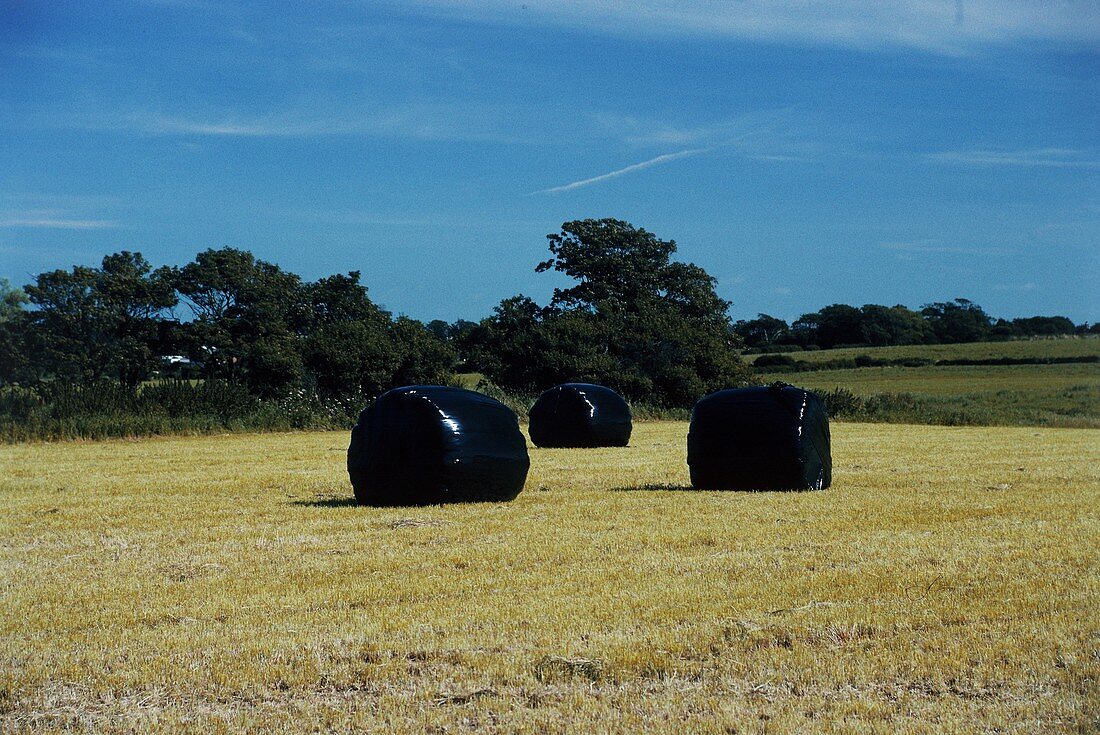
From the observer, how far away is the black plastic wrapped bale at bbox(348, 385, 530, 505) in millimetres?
14484

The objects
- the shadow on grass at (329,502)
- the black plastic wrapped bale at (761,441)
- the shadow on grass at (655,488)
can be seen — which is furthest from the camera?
the shadow on grass at (655,488)

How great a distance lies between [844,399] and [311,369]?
20.6 m

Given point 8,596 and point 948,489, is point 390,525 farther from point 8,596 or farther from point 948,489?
point 948,489

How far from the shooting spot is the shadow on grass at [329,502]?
1480 cm

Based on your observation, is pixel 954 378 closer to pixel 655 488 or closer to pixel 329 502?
pixel 655 488

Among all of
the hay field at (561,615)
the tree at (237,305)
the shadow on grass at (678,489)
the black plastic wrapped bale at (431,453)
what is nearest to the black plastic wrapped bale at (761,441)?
the shadow on grass at (678,489)

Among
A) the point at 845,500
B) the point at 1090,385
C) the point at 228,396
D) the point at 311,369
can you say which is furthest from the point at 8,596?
the point at 1090,385

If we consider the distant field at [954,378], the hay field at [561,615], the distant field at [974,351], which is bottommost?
the hay field at [561,615]

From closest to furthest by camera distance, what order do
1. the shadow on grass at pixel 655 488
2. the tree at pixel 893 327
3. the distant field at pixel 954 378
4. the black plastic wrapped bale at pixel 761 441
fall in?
1. the black plastic wrapped bale at pixel 761 441
2. the shadow on grass at pixel 655 488
3. the distant field at pixel 954 378
4. the tree at pixel 893 327

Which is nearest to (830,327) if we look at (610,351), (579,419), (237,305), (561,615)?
(610,351)

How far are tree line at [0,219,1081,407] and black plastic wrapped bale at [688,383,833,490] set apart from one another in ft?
93.8

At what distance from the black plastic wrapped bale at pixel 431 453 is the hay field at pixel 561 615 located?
47cm

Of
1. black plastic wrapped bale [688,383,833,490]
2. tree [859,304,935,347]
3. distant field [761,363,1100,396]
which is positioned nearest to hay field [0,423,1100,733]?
black plastic wrapped bale [688,383,833,490]

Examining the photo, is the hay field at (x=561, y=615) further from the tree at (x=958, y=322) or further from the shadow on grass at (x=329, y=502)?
the tree at (x=958, y=322)
